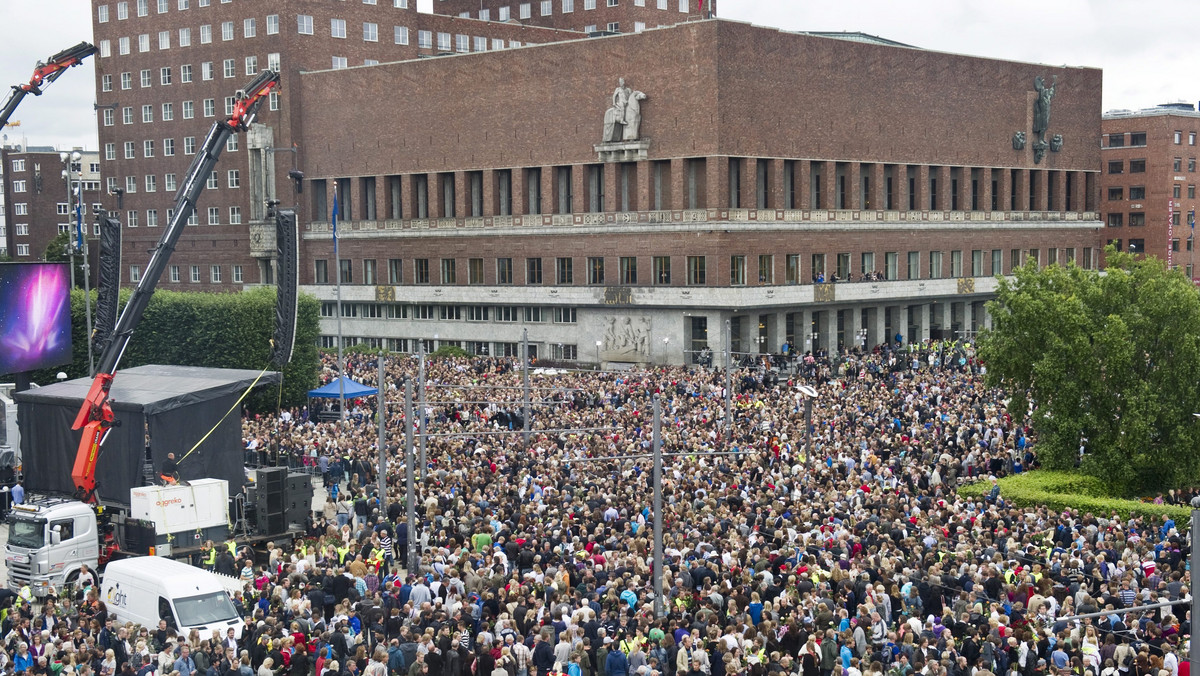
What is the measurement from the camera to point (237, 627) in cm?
2567

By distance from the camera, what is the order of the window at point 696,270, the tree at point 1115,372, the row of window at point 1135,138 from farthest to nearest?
the row of window at point 1135,138, the window at point 696,270, the tree at point 1115,372

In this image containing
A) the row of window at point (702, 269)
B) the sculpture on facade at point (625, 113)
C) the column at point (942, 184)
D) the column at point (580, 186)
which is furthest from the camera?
the column at point (942, 184)

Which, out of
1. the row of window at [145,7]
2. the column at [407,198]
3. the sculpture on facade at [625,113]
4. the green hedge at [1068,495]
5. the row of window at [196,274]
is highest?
the row of window at [145,7]

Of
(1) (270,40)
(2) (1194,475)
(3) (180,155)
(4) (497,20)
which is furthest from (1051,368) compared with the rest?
(4) (497,20)

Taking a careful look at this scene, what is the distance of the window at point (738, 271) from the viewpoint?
77.1m

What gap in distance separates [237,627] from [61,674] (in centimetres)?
344

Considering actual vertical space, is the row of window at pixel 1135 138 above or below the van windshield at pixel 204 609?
above

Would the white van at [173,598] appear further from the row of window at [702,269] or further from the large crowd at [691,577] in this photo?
the row of window at [702,269]

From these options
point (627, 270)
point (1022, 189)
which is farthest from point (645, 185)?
point (1022, 189)

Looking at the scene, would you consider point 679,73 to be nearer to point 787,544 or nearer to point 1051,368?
point 1051,368

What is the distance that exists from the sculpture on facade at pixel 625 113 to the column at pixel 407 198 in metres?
17.9

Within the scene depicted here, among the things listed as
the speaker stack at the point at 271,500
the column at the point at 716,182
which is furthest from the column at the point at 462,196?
the speaker stack at the point at 271,500

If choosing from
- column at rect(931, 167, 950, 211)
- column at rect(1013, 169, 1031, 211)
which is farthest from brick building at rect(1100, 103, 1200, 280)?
column at rect(931, 167, 950, 211)

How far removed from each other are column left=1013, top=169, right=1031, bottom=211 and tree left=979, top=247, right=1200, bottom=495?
5772cm
